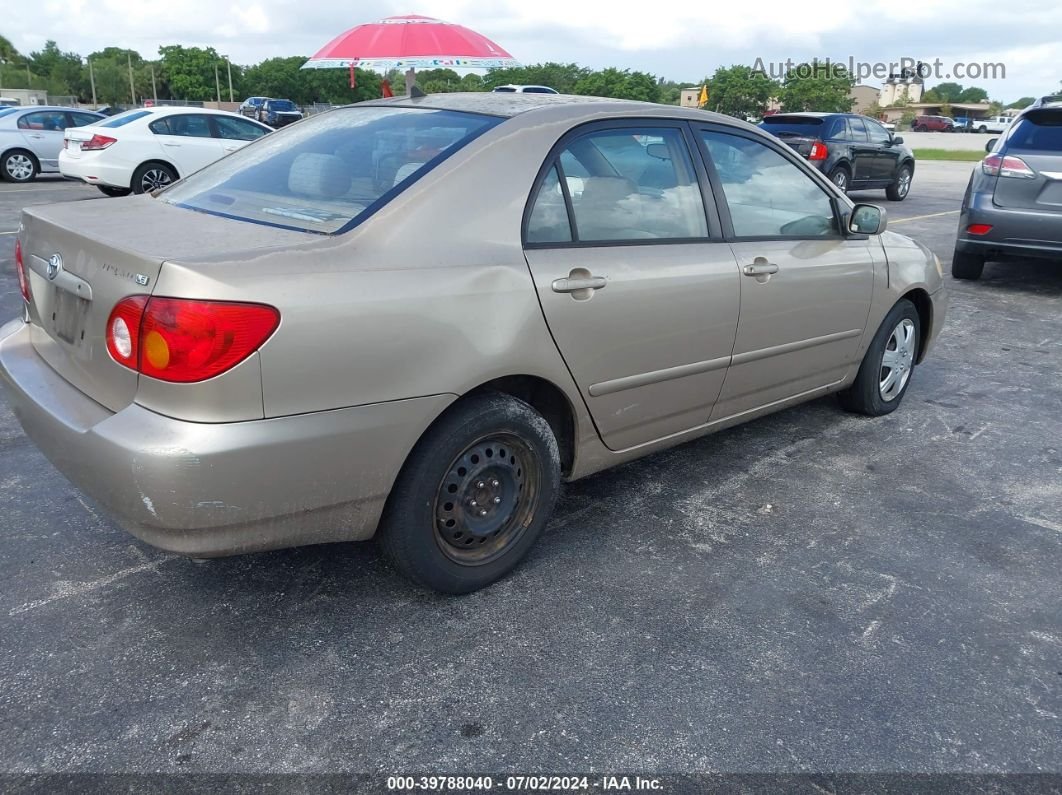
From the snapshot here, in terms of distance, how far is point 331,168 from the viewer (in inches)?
119

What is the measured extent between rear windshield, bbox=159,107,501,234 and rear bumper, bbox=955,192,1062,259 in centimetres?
630

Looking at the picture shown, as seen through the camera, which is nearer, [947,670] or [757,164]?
[947,670]

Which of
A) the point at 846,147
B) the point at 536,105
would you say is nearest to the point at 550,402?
the point at 536,105

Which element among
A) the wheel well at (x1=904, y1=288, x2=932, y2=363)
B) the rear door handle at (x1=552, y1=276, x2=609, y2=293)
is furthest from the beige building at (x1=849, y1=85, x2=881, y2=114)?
the rear door handle at (x1=552, y1=276, x2=609, y2=293)

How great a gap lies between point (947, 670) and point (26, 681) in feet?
8.54

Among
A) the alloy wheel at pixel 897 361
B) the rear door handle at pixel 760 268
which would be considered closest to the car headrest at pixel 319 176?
the rear door handle at pixel 760 268

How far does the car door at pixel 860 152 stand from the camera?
49.8 ft

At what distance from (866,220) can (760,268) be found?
854 mm

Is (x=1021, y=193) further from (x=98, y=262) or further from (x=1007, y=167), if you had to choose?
(x=98, y=262)

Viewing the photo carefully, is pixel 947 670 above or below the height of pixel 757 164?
below

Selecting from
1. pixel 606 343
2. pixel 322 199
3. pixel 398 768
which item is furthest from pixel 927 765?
pixel 322 199

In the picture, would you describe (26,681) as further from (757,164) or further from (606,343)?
(757,164)

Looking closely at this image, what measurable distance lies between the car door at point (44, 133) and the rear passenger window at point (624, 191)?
15.6m

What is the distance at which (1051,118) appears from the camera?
25.3 feet
